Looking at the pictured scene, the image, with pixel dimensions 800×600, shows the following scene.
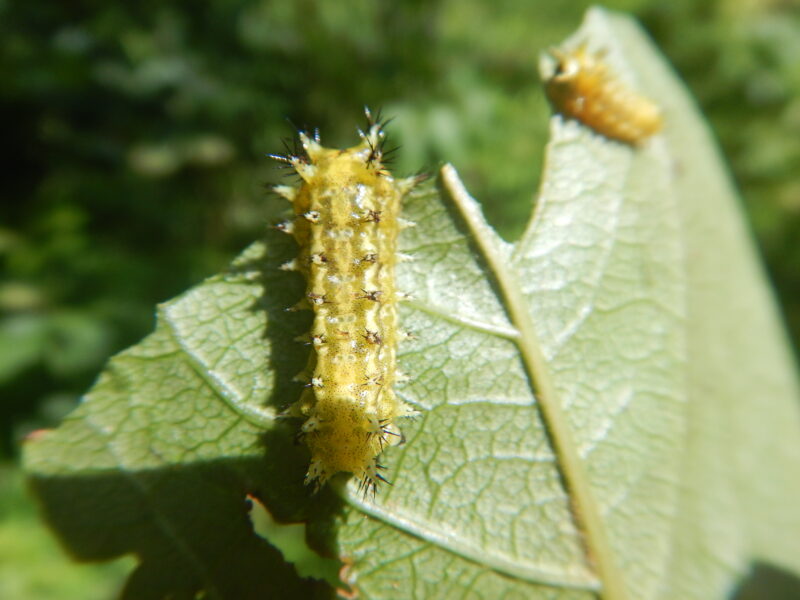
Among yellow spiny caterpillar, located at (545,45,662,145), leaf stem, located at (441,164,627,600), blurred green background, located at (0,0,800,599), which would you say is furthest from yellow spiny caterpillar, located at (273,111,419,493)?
blurred green background, located at (0,0,800,599)

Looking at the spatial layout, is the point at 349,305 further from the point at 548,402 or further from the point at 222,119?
the point at 222,119

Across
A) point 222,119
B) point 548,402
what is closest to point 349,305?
point 548,402

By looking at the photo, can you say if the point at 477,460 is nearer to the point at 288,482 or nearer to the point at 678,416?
the point at 288,482

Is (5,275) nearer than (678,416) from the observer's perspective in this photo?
No

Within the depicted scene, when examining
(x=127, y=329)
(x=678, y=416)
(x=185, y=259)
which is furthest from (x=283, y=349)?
(x=185, y=259)

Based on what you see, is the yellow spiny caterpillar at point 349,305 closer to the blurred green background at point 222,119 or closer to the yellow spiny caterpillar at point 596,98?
the yellow spiny caterpillar at point 596,98

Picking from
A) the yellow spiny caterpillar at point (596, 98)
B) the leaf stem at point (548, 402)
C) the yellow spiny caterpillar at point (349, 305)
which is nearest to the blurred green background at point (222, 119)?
the yellow spiny caterpillar at point (596, 98)
